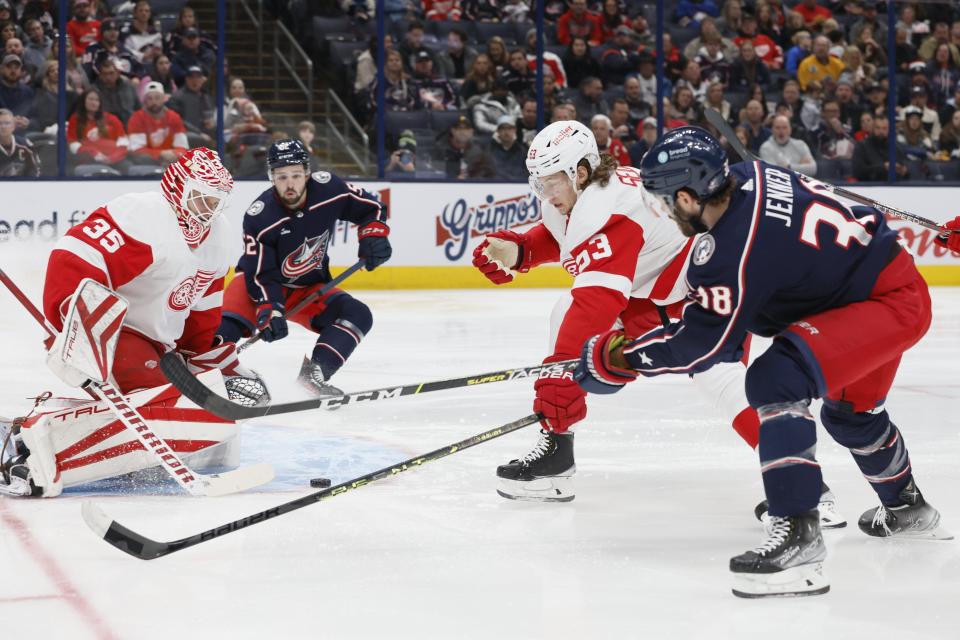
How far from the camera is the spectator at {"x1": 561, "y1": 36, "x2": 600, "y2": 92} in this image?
9.41 metres

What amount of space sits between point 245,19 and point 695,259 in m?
7.26

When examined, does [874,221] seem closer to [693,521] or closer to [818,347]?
[818,347]

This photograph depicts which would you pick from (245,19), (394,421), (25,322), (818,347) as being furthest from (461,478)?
(245,19)

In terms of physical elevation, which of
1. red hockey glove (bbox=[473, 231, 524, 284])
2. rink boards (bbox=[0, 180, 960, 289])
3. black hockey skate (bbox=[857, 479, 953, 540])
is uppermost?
red hockey glove (bbox=[473, 231, 524, 284])

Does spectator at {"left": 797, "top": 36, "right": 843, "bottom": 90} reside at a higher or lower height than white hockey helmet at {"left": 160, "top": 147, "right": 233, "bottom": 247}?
lower

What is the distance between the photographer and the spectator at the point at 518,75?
9.18 meters

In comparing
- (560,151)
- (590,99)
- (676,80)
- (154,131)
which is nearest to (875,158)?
(676,80)

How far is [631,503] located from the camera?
122 inches

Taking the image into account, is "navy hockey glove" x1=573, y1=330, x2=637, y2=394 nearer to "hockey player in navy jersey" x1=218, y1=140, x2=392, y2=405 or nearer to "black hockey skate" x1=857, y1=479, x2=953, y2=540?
"black hockey skate" x1=857, y1=479, x2=953, y2=540

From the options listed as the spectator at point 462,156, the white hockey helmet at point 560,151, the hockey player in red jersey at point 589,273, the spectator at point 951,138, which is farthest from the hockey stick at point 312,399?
the spectator at point 951,138

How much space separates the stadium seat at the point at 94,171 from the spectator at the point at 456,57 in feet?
8.03

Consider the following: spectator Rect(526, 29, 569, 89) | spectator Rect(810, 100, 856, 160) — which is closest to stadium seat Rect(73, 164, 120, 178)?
spectator Rect(526, 29, 569, 89)

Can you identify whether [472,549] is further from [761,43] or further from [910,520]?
[761,43]

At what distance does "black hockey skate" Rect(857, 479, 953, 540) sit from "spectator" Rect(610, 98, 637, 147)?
6756mm
